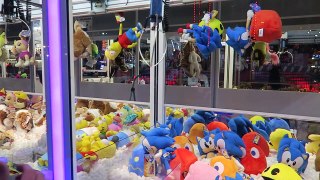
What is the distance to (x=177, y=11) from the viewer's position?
143 inches

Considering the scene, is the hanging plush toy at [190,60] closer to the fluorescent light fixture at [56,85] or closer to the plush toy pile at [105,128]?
the plush toy pile at [105,128]

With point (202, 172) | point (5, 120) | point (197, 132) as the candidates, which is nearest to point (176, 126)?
point (197, 132)

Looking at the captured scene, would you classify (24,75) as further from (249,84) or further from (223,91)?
(249,84)

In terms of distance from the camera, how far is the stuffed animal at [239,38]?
176 cm

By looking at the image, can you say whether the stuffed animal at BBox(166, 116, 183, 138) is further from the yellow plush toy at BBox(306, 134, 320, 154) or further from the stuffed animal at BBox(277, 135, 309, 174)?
the yellow plush toy at BBox(306, 134, 320, 154)

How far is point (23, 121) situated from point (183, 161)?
1403 millimetres

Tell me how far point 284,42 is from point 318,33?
0.33 m

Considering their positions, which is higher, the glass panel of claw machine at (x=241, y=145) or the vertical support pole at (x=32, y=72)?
the vertical support pole at (x=32, y=72)

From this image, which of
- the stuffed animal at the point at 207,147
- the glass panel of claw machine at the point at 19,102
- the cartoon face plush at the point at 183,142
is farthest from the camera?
the cartoon face plush at the point at 183,142

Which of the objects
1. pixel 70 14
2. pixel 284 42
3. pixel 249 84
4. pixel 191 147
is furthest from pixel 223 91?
pixel 70 14

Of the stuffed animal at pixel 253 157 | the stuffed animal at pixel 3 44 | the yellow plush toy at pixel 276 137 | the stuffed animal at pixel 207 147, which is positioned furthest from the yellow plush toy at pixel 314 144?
the stuffed animal at pixel 3 44

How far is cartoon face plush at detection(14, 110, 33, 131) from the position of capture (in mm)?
2348

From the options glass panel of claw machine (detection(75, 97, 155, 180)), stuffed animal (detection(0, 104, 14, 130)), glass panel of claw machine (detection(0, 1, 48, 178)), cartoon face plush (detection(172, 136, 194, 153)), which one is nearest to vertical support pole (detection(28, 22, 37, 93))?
glass panel of claw machine (detection(0, 1, 48, 178))

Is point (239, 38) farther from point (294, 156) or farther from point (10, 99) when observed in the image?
point (10, 99)
